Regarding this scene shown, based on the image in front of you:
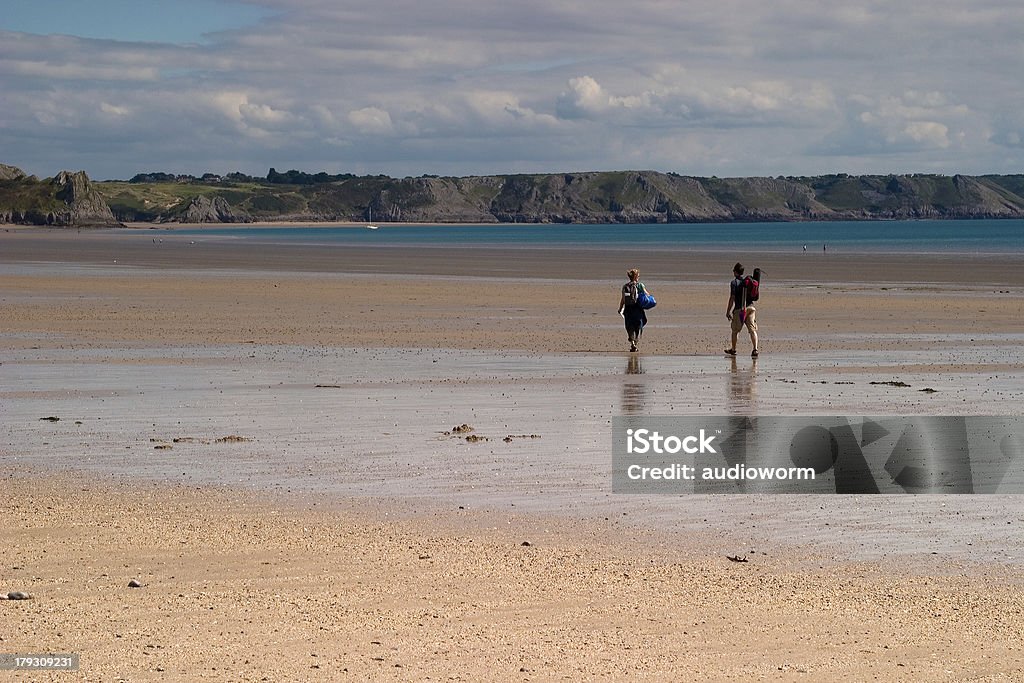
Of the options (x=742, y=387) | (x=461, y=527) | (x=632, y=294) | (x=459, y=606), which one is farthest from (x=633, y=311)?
(x=459, y=606)

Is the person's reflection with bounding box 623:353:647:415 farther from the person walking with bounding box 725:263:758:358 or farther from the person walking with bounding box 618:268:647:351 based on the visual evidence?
the person walking with bounding box 618:268:647:351

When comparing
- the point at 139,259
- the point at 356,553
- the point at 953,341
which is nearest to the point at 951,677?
the point at 356,553

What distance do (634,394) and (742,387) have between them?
5.32ft

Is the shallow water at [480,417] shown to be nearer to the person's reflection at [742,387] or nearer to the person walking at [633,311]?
the person's reflection at [742,387]

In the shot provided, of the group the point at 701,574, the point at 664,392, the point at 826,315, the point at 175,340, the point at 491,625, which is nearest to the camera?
the point at 491,625

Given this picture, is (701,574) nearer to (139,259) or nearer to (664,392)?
(664,392)

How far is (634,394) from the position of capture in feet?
57.2

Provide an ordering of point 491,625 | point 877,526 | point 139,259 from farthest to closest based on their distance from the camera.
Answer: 1. point 139,259
2. point 877,526
3. point 491,625

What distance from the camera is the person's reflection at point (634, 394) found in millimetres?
16062

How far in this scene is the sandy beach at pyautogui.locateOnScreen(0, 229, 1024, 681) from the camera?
23.6 feet

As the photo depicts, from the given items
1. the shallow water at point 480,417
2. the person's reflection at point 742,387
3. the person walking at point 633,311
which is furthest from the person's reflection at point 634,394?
the person walking at point 633,311

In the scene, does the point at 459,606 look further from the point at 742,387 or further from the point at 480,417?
the point at 742,387

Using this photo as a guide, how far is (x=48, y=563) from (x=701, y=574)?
13.4 ft

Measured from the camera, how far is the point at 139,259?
6919 centimetres
